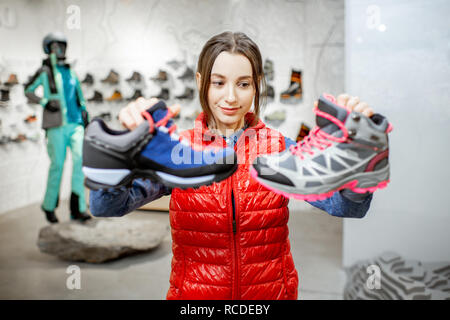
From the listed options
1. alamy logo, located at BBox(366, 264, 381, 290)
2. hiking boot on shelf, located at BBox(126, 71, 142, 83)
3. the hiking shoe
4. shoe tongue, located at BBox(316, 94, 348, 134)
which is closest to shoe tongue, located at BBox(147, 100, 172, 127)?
the hiking shoe

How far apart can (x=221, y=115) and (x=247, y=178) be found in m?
0.16

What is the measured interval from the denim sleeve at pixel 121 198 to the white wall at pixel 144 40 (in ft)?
1.81

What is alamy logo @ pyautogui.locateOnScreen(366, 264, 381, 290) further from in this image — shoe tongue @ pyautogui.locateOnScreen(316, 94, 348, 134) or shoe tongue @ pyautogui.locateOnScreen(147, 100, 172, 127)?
shoe tongue @ pyautogui.locateOnScreen(147, 100, 172, 127)

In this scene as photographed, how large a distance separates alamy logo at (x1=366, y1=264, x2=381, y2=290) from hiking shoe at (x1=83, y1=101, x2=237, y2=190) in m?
1.30

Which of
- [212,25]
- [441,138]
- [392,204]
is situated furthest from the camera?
[392,204]

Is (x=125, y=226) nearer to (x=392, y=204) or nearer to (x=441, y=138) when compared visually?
(x=392, y=204)

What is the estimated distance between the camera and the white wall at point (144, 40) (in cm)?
115

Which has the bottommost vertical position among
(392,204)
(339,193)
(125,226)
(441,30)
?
(125,226)

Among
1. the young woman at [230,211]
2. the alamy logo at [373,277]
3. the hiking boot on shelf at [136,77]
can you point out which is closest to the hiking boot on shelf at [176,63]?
the hiking boot on shelf at [136,77]

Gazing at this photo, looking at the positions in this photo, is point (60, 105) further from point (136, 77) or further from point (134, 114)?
point (134, 114)

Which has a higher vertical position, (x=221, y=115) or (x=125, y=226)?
(x=221, y=115)

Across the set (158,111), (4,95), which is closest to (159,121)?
(158,111)
